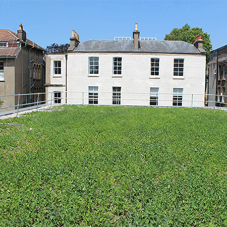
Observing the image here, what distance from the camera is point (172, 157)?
754 cm

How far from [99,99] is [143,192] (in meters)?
22.6

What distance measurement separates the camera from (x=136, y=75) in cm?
2759

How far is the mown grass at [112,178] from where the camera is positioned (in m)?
4.65

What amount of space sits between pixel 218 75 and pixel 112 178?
2974cm

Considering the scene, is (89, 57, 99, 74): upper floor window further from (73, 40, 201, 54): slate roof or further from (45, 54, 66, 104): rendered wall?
(45, 54, 66, 104): rendered wall

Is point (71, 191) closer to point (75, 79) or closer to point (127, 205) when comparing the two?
point (127, 205)

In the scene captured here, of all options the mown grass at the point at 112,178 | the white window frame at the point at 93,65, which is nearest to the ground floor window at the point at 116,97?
the white window frame at the point at 93,65

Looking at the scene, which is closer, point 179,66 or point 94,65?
point 179,66

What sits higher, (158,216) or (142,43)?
(142,43)

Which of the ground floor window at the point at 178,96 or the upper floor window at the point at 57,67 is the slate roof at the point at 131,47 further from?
the ground floor window at the point at 178,96

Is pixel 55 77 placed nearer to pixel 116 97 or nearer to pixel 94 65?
pixel 94 65

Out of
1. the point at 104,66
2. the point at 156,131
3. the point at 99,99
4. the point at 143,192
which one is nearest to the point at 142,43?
the point at 104,66

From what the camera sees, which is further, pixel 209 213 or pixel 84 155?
pixel 84 155

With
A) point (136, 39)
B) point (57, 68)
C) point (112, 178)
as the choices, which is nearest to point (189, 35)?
point (136, 39)
